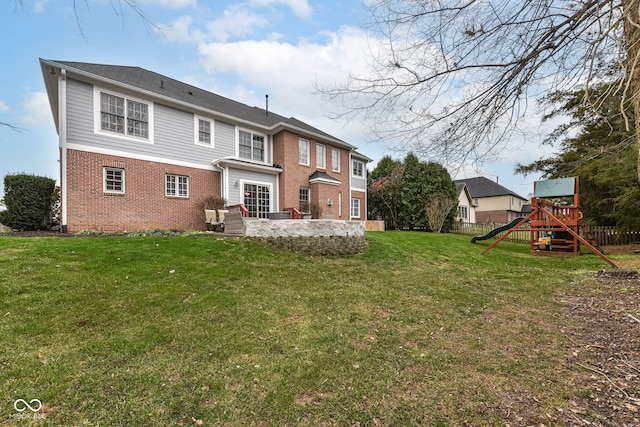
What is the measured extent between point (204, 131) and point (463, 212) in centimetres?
2917

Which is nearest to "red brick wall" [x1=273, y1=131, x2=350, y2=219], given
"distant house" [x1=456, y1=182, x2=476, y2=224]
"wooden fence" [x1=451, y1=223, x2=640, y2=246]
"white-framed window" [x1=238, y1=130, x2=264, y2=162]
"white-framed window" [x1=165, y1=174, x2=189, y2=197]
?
"white-framed window" [x1=238, y1=130, x2=264, y2=162]

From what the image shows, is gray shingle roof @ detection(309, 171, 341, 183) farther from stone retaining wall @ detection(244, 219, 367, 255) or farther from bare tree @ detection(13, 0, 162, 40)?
bare tree @ detection(13, 0, 162, 40)

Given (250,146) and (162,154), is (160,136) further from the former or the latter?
(250,146)

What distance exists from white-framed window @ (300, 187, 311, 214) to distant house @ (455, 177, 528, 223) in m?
30.2

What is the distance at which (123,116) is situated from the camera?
37.2ft

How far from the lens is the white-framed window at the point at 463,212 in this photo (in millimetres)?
31344

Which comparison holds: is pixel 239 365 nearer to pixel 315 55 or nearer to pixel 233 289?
pixel 233 289

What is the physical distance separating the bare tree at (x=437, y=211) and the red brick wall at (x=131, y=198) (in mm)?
14365

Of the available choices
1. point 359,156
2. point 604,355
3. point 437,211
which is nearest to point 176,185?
point 359,156

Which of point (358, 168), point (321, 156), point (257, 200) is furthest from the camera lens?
point (358, 168)

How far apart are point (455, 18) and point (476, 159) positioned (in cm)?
193

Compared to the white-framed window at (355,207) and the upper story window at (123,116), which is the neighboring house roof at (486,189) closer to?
the white-framed window at (355,207)

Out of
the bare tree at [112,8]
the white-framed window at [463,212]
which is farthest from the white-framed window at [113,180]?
the white-framed window at [463,212]

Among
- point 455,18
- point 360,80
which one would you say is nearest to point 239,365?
point 360,80
